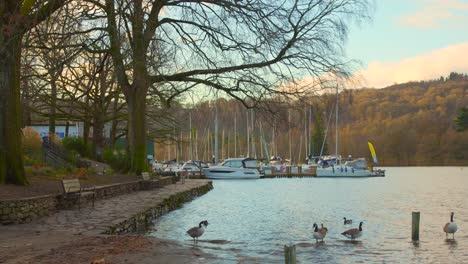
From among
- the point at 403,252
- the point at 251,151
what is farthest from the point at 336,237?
the point at 251,151

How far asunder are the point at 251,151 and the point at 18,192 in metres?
75.2

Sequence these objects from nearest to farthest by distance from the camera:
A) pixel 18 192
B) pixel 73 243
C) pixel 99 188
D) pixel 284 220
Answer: pixel 73 243
pixel 18 192
pixel 99 188
pixel 284 220

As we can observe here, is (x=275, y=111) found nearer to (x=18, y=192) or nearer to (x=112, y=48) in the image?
(x=112, y=48)

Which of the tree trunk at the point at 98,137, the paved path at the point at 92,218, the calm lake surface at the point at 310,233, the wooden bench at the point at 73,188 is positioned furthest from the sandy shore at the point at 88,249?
the tree trunk at the point at 98,137

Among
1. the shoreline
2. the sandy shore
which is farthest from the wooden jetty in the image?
the sandy shore

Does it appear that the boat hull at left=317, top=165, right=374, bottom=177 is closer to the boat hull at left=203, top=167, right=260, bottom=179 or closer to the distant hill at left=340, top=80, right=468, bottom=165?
the boat hull at left=203, top=167, right=260, bottom=179

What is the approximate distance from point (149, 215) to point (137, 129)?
464 inches

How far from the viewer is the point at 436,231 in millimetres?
19844

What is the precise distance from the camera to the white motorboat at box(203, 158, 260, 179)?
70.2 m

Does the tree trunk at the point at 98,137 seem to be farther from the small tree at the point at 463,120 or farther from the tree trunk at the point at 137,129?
the small tree at the point at 463,120

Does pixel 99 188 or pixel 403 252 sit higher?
pixel 99 188

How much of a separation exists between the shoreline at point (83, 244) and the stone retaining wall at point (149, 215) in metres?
0.12

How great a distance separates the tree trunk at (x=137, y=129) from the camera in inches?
1162

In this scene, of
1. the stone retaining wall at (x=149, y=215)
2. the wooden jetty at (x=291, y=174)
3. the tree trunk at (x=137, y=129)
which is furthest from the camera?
the wooden jetty at (x=291, y=174)
